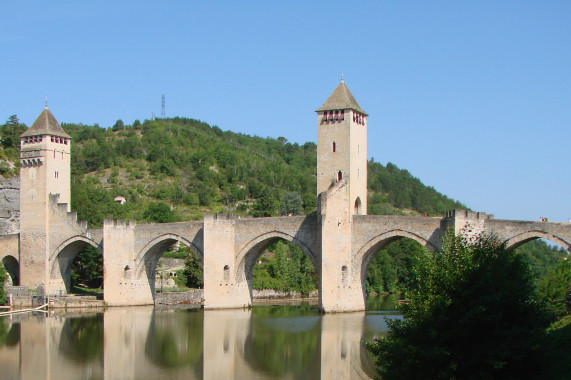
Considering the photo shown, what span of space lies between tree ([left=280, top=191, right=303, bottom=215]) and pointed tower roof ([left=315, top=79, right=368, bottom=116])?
30.5 metres

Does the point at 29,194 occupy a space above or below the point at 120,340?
above

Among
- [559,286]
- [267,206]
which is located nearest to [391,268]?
[267,206]

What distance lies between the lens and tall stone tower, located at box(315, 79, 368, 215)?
1393 inches

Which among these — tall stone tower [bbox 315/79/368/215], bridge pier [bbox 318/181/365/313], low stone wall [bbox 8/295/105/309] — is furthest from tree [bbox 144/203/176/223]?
bridge pier [bbox 318/181/365/313]

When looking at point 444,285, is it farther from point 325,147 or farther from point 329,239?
point 325,147

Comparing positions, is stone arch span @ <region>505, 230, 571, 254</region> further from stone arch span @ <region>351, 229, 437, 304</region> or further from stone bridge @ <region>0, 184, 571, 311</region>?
stone arch span @ <region>351, 229, 437, 304</region>

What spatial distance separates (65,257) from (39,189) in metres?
4.16

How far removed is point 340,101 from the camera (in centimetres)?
3572

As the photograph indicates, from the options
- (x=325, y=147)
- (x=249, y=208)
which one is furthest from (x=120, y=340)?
(x=249, y=208)

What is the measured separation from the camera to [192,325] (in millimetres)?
31328

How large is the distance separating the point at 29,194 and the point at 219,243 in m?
13.0

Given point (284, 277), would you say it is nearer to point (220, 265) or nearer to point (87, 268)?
point (220, 265)

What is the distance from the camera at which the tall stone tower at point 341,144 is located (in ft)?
116

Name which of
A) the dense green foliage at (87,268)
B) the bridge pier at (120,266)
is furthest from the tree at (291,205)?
the bridge pier at (120,266)
